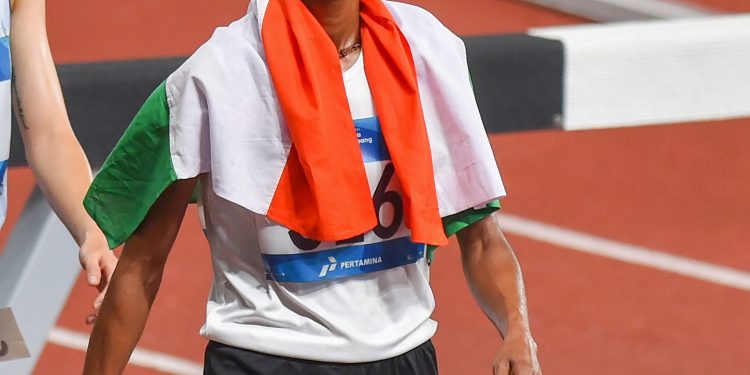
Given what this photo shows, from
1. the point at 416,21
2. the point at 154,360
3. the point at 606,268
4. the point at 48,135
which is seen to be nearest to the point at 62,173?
the point at 48,135

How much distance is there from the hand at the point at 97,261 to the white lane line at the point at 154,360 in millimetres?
2150

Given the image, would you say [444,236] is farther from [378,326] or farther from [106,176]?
[106,176]

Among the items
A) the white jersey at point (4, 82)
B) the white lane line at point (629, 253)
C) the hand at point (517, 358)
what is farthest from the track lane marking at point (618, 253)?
Result: the hand at point (517, 358)

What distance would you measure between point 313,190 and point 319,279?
0.15 m

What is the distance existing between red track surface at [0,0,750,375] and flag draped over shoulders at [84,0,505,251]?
2.31 m

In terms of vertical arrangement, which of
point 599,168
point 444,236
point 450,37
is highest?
point 450,37

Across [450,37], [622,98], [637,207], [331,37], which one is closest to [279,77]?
[331,37]

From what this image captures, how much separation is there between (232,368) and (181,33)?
18.3 feet

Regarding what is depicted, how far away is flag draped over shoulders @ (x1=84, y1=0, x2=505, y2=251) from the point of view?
7.25 feet

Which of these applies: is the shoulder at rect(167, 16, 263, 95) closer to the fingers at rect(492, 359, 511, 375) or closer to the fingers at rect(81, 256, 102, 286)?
the fingers at rect(81, 256, 102, 286)

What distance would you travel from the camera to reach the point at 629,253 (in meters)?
5.39

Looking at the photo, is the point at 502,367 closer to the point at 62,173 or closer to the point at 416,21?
the point at 416,21

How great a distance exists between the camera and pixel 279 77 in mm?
2213

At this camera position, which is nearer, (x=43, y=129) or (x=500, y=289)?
(x=500, y=289)
